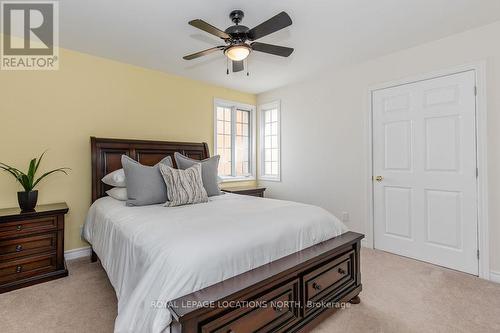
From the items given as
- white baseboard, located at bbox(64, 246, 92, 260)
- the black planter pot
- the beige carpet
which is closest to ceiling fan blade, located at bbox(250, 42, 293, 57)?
the beige carpet

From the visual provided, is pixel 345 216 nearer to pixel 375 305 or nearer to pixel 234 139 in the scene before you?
pixel 375 305

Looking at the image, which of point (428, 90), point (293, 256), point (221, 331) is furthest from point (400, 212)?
point (221, 331)

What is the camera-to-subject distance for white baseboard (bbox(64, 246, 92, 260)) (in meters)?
3.04

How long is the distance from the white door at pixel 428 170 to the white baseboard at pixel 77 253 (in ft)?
12.0

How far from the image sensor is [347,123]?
3.66 m

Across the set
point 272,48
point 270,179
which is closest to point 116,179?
point 272,48

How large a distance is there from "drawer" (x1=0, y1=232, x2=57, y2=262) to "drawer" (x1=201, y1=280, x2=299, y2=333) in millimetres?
2169

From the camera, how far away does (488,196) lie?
2.51 meters

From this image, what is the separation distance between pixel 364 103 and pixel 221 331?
3199 millimetres

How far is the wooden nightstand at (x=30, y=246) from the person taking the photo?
2.32 m

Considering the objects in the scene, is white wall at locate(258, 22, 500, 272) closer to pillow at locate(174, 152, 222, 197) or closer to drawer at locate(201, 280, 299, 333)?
pillow at locate(174, 152, 222, 197)

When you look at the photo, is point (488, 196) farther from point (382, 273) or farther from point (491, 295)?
point (382, 273)

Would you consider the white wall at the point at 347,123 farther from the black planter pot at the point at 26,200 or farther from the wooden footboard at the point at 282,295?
the black planter pot at the point at 26,200

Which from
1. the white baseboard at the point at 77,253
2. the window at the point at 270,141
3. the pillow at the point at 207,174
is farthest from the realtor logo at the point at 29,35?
the window at the point at 270,141
